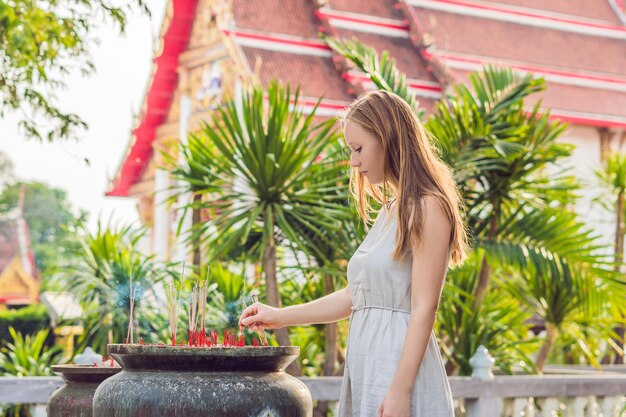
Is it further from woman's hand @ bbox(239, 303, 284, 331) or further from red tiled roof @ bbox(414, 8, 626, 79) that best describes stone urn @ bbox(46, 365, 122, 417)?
red tiled roof @ bbox(414, 8, 626, 79)

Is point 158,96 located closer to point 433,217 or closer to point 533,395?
point 533,395

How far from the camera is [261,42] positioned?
56.6 feet

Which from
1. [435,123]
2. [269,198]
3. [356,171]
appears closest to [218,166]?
[269,198]

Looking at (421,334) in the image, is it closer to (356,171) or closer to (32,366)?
(356,171)

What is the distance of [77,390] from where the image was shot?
4977 millimetres

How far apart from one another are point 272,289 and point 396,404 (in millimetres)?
5167

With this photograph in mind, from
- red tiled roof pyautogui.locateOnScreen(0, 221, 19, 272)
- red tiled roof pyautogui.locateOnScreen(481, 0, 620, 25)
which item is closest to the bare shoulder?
red tiled roof pyautogui.locateOnScreen(481, 0, 620, 25)

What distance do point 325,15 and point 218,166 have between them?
33.0 feet

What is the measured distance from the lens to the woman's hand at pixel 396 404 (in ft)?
10.4

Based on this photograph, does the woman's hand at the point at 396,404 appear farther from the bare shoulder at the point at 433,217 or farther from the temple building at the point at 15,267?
the temple building at the point at 15,267

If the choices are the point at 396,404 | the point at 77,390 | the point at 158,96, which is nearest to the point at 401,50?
the point at 158,96

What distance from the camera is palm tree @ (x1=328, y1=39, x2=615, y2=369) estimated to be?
8.76 m

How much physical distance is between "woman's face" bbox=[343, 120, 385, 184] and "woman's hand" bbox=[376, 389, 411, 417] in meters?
0.57

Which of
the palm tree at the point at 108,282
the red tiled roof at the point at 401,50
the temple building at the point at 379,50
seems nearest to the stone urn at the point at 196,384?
the palm tree at the point at 108,282
